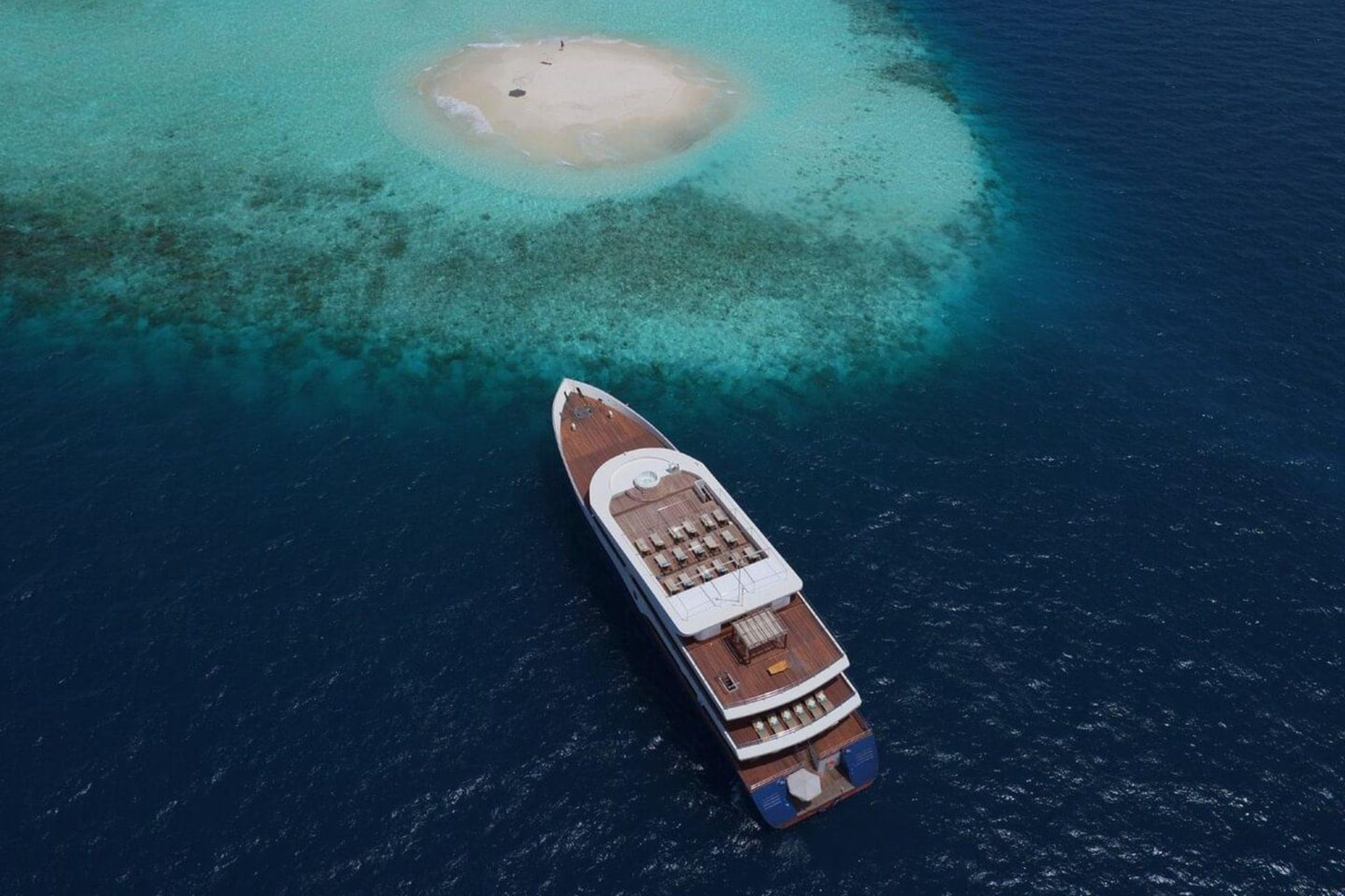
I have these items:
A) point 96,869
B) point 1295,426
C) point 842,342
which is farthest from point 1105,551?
point 96,869

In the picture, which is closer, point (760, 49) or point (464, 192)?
point (464, 192)

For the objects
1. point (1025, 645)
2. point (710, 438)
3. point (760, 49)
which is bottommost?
point (1025, 645)

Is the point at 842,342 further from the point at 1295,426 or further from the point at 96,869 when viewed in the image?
the point at 96,869

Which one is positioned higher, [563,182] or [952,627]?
[563,182]

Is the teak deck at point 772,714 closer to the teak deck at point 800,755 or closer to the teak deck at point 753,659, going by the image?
the teak deck at point 753,659

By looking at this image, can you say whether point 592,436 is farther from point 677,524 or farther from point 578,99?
point 578,99

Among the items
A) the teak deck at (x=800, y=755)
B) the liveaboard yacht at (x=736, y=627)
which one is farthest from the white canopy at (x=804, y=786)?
the teak deck at (x=800, y=755)

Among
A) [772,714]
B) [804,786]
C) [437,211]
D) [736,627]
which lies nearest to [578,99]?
[437,211]

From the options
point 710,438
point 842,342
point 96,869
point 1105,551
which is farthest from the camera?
point 842,342
